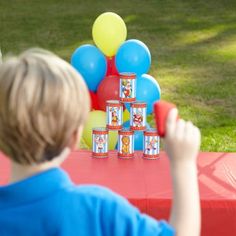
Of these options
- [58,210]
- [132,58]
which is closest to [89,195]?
[58,210]

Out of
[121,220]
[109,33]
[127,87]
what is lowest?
[127,87]

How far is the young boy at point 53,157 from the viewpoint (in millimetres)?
1358

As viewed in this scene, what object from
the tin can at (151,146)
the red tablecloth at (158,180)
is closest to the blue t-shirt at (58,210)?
the red tablecloth at (158,180)

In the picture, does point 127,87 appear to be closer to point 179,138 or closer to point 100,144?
point 100,144

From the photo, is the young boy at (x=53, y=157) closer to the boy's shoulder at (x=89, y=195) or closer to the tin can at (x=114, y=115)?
the boy's shoulder at (x=89, y=195)

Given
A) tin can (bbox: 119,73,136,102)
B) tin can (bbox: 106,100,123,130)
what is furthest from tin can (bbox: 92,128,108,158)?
tin can (bbox: 119,73,136,102)

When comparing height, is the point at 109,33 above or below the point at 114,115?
above

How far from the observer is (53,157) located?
142 centimetres

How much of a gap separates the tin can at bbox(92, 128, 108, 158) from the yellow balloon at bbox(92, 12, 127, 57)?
74cm

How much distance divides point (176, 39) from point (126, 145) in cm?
580

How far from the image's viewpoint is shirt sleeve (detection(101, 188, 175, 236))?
1.42 meters

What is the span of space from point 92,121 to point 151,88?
371mm

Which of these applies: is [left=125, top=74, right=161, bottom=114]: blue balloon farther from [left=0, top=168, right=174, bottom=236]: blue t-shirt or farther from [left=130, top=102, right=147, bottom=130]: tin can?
[left=0, top=168, right=174, bottom=236]: blue t-shirt

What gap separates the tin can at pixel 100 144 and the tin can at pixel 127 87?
266mm
